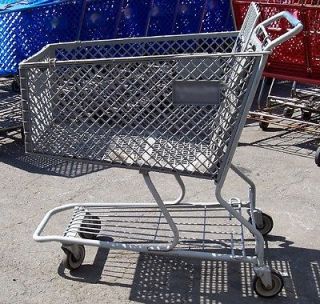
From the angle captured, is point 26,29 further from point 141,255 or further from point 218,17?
point 141,255

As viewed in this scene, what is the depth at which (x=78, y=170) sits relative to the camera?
5.46 meters

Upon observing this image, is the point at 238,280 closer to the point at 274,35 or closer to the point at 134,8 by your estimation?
the point at 274,35

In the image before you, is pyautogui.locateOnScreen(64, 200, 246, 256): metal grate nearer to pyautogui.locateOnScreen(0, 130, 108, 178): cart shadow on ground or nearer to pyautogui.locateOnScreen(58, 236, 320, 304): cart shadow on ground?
pyautogui.locateOnScreen(58, 236, 320, 304): cart shadow on ground

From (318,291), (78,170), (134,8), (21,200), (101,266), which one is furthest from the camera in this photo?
(134,8)

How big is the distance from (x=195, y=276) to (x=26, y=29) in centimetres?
362

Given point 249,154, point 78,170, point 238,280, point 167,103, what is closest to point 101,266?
point 238,280

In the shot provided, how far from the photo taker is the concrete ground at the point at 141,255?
11.7ft

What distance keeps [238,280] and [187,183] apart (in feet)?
5.07

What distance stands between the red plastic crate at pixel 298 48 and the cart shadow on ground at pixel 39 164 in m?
2.13

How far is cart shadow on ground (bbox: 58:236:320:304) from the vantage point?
11.5ft

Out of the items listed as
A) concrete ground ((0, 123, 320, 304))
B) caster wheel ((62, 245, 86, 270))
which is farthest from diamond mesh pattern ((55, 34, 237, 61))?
caster wheel ((62, 245, 86, 270))

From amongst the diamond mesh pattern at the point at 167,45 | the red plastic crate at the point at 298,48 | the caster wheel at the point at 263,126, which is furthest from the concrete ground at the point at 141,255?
the diamond mesh pattern at the point at 167,45

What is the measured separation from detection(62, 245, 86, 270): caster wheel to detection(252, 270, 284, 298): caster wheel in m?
1.08

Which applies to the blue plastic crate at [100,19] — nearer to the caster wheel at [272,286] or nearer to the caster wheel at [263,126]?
the caster wheel at [263,126]
